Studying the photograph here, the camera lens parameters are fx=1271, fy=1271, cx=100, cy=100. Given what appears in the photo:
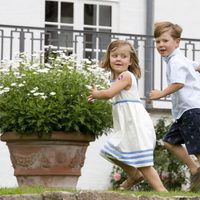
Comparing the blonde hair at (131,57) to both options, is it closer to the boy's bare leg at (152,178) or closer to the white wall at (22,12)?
the boy's bare leg at (152,178)

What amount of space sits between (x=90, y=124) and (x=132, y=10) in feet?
19.7

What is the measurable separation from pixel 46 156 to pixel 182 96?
152cm

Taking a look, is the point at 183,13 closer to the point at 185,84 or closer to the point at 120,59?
the point at 185,84

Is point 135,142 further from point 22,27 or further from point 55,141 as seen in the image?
point 22,27

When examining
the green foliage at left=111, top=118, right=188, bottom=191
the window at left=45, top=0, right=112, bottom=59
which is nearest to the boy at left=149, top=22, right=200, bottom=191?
the green foliage at left=111, top=118, right=188, bottom=191

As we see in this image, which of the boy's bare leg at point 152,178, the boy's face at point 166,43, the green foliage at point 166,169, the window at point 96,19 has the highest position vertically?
the window at point 96,19

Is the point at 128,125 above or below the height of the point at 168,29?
below

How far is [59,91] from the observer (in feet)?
39.3

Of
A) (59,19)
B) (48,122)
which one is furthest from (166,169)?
(48,122)

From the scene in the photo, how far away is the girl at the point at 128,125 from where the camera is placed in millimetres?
10930

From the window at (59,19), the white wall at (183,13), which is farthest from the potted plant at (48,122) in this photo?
the white wall at (183,13)

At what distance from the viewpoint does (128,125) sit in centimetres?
1106

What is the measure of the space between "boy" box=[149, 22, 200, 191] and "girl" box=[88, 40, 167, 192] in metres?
0.33

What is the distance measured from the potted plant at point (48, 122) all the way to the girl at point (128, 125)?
0.86m
